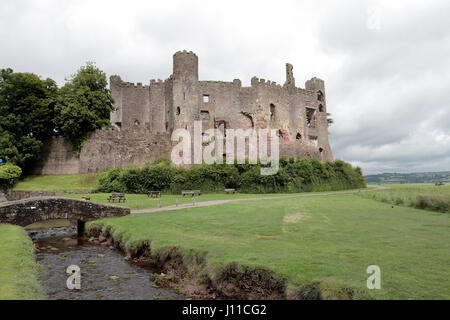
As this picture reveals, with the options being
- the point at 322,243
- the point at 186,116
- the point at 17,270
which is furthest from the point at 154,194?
the point at 322,243

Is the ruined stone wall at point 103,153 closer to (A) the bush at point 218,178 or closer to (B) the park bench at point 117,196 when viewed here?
(A) the bush at point 218,178

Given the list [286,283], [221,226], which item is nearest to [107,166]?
[221,226]

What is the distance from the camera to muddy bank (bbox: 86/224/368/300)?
18.0 feet

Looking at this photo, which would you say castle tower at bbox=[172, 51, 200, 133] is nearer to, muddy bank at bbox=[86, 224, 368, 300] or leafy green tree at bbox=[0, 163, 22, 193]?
leafy green tree at bbox=[0, 163, 22, 193]

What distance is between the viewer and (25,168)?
34.0m

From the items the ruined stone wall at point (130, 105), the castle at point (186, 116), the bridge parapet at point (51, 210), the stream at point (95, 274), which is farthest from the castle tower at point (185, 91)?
the stream at point (95, 274)

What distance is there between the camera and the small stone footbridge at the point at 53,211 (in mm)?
13383

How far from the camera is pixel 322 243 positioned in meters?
8.30

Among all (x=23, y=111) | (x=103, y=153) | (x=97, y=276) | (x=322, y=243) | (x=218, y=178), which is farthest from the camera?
(x=103, y=153)

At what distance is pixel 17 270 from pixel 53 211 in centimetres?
752

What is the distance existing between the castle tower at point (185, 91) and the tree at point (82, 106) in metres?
8.68

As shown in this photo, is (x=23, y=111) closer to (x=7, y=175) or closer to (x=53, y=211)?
(x=7, y=175)

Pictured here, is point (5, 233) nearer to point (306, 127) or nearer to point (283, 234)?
point (283, 234)

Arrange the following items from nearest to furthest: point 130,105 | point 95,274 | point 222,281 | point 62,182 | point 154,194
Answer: point 222,281 < point 95,274 < point 154,194 < point 62,182 < point 130,105
